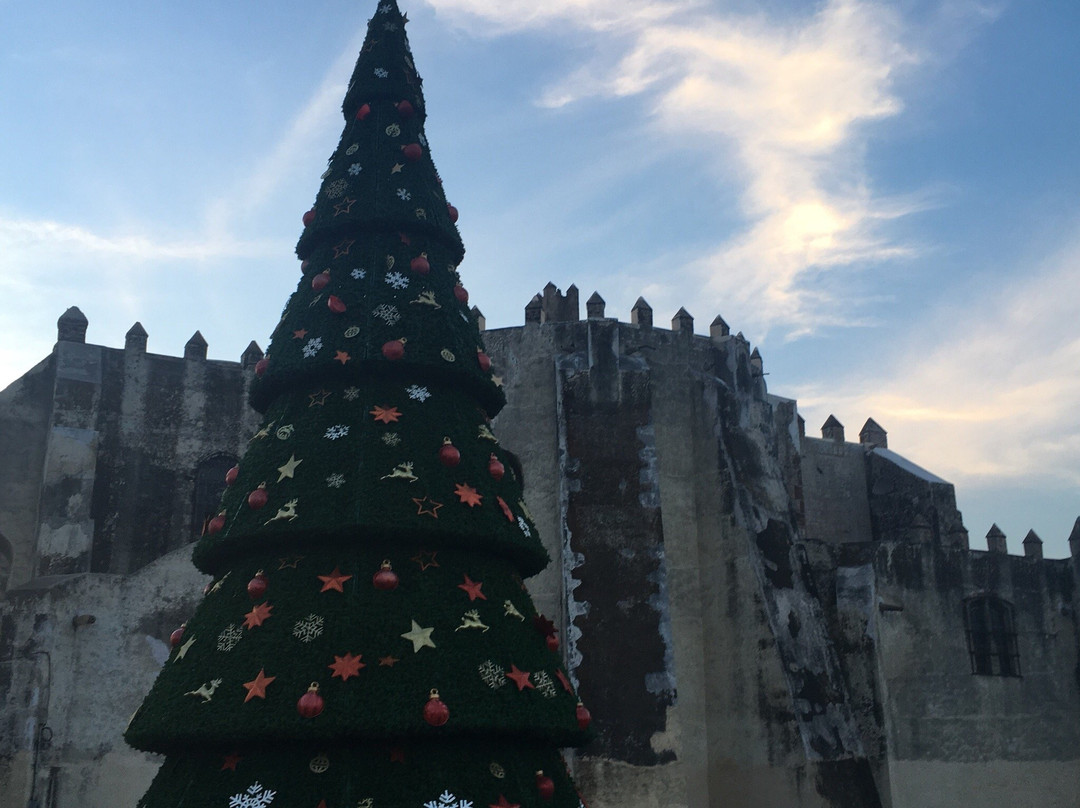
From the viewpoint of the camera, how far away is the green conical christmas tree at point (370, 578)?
16.5 ft

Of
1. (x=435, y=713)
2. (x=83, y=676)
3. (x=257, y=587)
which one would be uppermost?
(x=257, y=587)

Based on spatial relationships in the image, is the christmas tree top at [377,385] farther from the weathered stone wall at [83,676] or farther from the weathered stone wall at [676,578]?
the weathered stone wall at [83,676]

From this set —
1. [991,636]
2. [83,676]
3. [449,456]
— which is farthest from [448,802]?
[991,636]

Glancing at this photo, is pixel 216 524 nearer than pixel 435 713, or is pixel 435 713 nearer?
pixel 435 713

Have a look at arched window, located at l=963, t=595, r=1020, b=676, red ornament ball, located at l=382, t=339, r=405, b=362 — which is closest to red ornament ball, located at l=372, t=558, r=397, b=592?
red ornament ball, located at l=382, t=339, r=405, b=362

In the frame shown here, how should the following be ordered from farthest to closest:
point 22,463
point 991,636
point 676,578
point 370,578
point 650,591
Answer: point 991,636
point 22,463
point 676,578
point 650,591
point 370,578

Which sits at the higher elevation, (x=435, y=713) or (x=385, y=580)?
(x=385, y=580)

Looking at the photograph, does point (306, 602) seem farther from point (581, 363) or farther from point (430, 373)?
point (581, 363)

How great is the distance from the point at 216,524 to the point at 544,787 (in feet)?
8.22

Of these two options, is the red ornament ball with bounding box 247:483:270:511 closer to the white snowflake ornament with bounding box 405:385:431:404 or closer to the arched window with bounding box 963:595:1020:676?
the white snowflake ornament with bounding box 405:385:431:404

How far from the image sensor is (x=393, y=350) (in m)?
6.25

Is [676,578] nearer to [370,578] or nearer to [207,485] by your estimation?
[207,485]

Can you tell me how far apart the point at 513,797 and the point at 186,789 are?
1.69m

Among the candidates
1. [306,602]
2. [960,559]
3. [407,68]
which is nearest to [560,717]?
[306,602]
